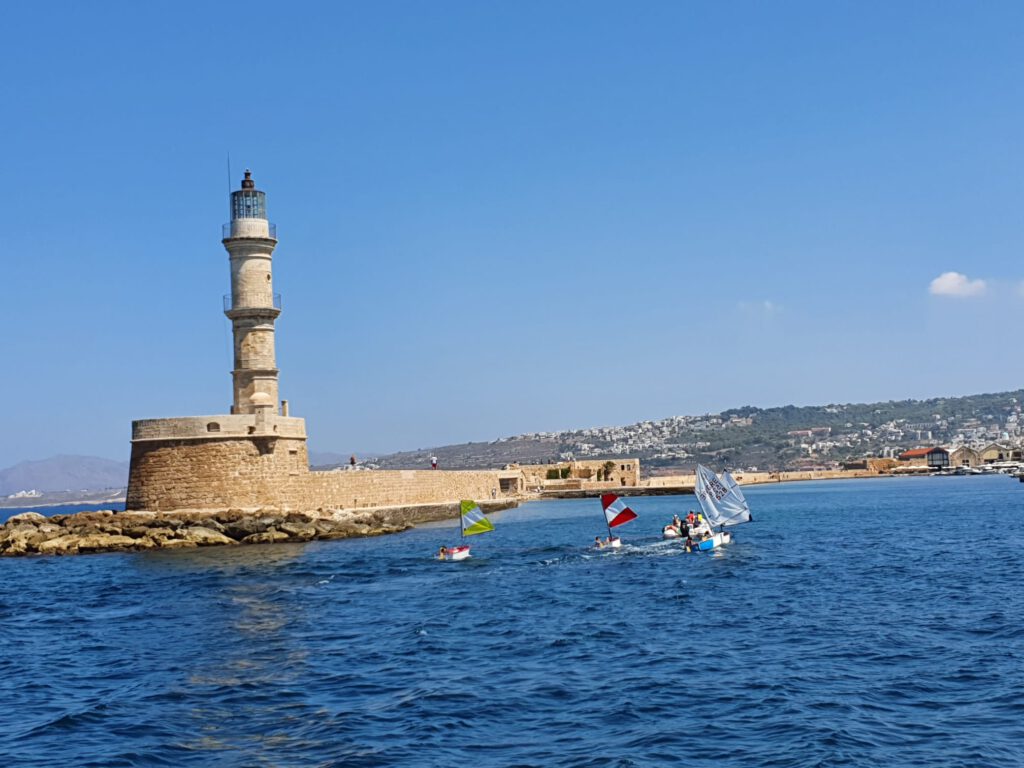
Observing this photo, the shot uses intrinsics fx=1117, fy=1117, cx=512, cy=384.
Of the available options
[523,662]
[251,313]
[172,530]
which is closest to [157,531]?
[172,530]

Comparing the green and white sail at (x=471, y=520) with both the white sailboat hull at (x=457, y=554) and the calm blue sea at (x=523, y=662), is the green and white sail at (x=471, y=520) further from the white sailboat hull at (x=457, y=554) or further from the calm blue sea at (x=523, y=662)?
the calm blue sea at (x=523, y=662)

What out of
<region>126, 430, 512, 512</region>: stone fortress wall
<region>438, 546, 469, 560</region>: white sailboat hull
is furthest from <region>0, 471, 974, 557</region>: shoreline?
<region>438, 546, 469, 560</region>: white sailboat hull

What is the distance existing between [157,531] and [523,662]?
2459 centimetres

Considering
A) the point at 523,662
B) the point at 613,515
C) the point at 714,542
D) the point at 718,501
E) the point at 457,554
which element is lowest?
the point at 523,662

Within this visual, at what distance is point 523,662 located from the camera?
17.3 meters

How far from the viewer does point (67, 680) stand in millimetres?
17266

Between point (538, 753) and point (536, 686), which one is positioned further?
point (536, 686)

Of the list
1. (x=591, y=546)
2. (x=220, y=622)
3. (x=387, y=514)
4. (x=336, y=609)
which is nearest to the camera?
(x=220, y=622)

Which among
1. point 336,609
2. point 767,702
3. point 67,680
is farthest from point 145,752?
point 336,609

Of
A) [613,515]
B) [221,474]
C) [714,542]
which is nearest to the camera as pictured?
[714,542]

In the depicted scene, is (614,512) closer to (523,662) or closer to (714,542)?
(714,542)

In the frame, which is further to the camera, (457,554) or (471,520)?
(471,520)

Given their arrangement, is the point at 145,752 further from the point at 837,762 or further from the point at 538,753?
the point at 837,762

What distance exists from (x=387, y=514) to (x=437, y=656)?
3107 cm
